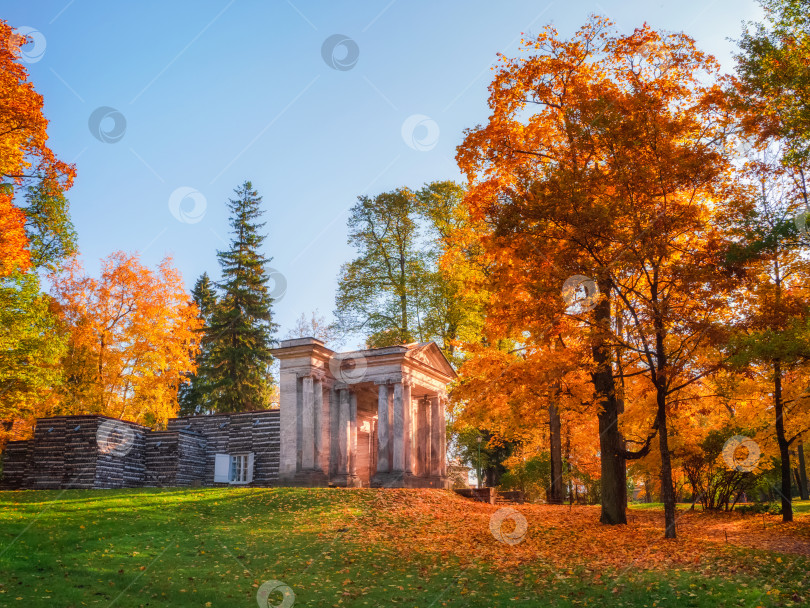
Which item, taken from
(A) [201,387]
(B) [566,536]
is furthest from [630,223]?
(A) [201,387]

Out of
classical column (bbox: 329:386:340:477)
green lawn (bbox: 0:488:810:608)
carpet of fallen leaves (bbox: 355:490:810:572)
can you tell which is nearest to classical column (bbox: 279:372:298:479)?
classical column (bbox: 329:386:340:477)

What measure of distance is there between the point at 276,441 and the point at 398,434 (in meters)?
5.53

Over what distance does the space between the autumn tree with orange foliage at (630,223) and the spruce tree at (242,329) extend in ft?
101

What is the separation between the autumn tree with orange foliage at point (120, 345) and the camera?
30750 millimetres

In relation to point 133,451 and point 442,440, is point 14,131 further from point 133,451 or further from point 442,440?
point 442,440

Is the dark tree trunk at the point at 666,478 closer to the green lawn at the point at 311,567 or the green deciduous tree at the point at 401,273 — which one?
the green lawn at the point at 311,567

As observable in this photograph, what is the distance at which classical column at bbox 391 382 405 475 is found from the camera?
27.6 meters

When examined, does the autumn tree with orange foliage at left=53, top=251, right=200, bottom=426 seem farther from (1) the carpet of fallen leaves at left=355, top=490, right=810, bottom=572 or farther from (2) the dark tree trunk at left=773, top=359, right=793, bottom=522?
(2) the dark tree trunk at left=773, top=359, right=793, bottom=522

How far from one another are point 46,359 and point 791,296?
2228 cm

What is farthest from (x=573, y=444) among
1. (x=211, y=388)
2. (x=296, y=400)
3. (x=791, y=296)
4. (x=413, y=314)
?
(x=211, y=388)

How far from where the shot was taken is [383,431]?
1109 inches

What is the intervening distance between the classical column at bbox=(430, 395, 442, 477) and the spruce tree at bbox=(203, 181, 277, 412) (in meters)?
16.6

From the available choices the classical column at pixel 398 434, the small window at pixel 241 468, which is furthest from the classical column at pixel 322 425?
the small window at pixel 241 468

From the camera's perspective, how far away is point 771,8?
601 inches
